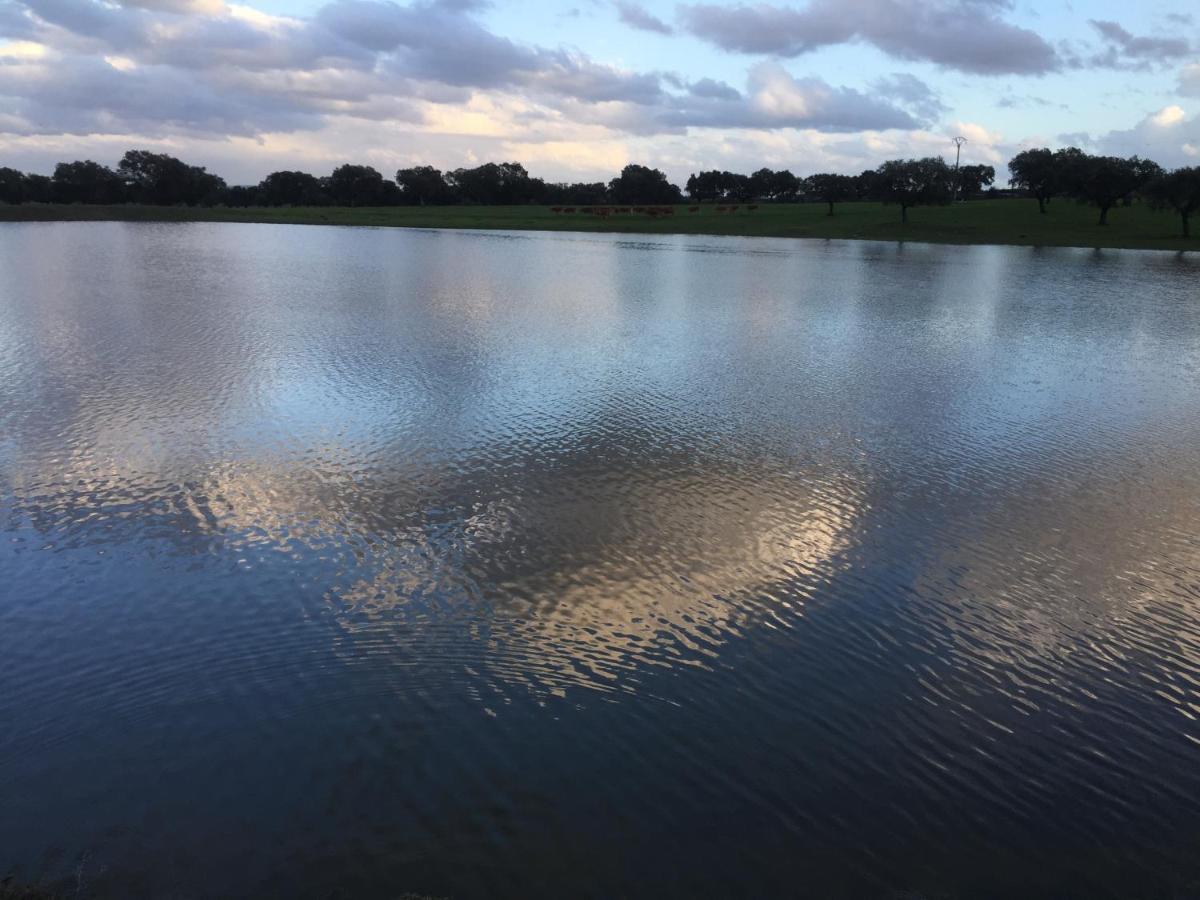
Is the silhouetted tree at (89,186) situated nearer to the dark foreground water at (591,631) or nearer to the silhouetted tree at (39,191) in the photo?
the silhouetted tree at (39,191)

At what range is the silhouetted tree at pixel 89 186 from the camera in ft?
632

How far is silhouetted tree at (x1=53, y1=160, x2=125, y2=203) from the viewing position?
192 m

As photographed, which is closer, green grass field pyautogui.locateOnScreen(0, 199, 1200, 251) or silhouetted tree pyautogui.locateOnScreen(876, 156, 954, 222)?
green grass field pyautogui.locateOnScreen(0, 199, 1200, 251)

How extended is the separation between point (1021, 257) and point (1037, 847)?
98074mm

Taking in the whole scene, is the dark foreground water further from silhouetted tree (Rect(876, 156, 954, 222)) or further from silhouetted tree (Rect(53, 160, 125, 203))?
silhouetted tree (Rect(53, 160, 125, 203))

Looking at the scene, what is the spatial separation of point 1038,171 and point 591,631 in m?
162

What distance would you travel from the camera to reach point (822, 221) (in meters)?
139

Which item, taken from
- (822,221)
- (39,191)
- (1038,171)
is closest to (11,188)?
(39,191)

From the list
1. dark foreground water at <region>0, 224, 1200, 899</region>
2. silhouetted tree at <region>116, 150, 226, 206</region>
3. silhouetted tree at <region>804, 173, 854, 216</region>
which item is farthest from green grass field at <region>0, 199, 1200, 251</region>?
dark foreground water at <region>0, 224, 1200, 899</region>

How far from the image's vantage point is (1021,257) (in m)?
92.5

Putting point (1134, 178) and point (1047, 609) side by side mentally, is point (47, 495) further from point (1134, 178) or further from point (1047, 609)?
point (1134, 178)

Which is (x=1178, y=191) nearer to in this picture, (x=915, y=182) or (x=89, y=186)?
(x=915, y=182)

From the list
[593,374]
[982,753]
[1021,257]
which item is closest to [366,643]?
[982,753]

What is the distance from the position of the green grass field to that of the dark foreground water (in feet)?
321
